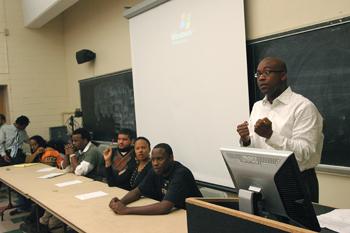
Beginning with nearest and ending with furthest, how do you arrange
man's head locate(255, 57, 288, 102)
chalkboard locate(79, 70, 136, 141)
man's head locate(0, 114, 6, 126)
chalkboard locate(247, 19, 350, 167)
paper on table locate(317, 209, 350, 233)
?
paper on table locate(317, 209, 350, 233) < man's head locate(255, 57, 288, 102) < chalkboard locate(247, 19, 350, 167) < chalkboard locate(79, 70, 136, 141) < man's head locate(0, 114, 6, 126)

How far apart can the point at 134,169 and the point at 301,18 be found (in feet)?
6.12

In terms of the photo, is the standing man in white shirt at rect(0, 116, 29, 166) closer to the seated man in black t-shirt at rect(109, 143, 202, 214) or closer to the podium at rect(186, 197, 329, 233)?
the seated man in black t-shirt at rect(109, 143, 202, 214)

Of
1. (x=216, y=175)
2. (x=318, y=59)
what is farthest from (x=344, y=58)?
(x=216, y=175)

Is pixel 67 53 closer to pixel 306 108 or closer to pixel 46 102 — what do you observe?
pixel 46 102

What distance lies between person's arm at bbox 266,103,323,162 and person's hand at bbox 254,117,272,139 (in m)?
0.07

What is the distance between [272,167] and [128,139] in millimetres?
2420

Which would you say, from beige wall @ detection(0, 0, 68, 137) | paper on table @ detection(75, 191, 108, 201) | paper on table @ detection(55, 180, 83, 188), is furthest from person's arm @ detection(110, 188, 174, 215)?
beige wall @ detection(0, 0, 68, 137)

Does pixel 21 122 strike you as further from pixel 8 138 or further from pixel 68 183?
pixel 68 183

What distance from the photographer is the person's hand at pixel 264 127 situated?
55.1 inches

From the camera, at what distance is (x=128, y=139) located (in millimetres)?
3369

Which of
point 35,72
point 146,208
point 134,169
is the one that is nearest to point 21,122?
point 35,72

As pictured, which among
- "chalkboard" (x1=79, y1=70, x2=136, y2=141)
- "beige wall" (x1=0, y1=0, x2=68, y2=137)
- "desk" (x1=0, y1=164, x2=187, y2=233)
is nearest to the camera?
"desk" (x1=0, y1=164, x2=187, y2=233)

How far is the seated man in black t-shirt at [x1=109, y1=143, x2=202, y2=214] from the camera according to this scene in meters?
2.13

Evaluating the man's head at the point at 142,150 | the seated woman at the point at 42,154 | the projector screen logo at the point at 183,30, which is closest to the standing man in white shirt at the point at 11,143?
the seated woman at the point at 42,154
